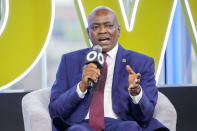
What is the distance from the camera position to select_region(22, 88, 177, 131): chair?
2873mm

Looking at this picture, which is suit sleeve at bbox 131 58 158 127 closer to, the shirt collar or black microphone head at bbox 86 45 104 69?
the shirt collar

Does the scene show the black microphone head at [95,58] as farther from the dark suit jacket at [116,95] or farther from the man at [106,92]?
the dark suit jacket at [116,95]

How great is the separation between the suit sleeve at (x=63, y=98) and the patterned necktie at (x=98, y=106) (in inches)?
A: 5.0

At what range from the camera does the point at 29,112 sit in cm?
291

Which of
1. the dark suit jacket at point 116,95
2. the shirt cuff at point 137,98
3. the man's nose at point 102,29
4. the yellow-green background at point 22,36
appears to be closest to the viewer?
the shirt cuff at point 137,98

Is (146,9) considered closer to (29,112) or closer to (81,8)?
(81,8)

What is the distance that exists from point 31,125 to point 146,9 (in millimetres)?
1889

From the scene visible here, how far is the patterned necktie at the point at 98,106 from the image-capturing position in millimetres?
2922

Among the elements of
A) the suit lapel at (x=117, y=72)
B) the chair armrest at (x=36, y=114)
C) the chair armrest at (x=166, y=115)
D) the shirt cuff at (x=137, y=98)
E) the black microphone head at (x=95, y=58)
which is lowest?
the chair armrest at (x=166, y=115)

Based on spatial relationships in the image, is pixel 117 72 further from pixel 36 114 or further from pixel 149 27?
pixel 149 27

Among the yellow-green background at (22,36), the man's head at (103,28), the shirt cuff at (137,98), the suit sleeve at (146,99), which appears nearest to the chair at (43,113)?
the suit sleeve at (146,99)

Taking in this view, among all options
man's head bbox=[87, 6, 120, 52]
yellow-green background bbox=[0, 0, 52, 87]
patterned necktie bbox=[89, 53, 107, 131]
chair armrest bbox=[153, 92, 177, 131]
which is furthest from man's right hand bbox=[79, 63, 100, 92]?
yellow-green background bbox=[0, 0, 52, 87]

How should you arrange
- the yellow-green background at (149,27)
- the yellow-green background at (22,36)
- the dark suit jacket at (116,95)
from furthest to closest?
the yellow-green background at (149,27), the yellow-green background at (22,36), the dark suit jacket at (116,95)

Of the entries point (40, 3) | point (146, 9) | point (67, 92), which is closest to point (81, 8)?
point (40, 3)
